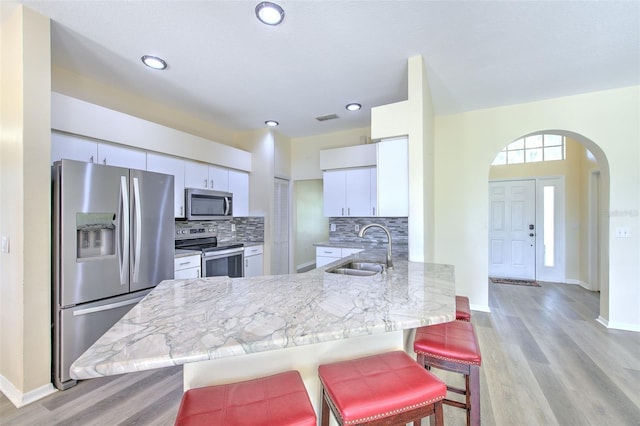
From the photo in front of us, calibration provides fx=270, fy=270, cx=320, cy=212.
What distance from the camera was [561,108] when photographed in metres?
3.17

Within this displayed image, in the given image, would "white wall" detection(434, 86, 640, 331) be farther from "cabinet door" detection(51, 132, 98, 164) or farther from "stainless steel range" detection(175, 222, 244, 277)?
"cabinet door" detection(51, 132, 98, 164)

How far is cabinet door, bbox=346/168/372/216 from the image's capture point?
4027mm

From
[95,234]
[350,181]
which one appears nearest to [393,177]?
[350,181]

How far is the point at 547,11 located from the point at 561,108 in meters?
1.91

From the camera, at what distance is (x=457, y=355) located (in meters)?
1.40

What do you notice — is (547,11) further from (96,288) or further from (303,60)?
(96,288)

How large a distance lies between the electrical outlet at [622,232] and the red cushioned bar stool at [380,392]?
3.49m

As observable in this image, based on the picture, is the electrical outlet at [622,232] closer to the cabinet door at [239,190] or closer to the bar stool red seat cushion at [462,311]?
the bar stool red seat cushion at [462,311]

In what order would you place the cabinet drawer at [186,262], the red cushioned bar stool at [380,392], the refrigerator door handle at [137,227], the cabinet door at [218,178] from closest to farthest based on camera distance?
the red cushioned bar stool at [380,392] < the refrigerator door handle at [137,227] < the cabinet drawer at [186,262] < the cabinet door at [218,178]

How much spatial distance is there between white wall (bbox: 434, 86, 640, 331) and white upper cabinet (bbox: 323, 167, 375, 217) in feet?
3.18

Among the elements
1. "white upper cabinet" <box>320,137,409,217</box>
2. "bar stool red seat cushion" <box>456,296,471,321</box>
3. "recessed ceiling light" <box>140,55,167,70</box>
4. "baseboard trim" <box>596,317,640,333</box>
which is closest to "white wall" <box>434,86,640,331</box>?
"baseboard trim" <box>596,317,640,333</box>

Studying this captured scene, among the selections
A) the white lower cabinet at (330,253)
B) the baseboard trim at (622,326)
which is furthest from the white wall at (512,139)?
the white lower cabinet at (330,253)

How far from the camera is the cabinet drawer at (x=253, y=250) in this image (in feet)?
13.0

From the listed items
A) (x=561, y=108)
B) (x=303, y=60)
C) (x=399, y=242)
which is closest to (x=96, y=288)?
(x=303, y=60)
